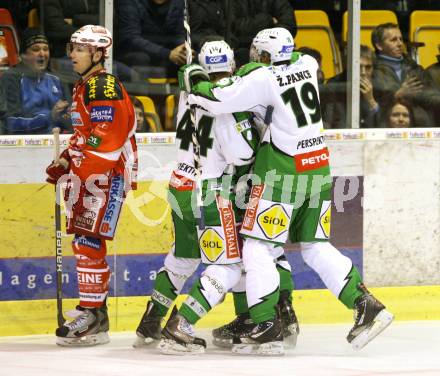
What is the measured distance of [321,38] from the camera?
24.1 ft

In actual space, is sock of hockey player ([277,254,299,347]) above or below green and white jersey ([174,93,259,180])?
below

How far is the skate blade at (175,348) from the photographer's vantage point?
234 inches

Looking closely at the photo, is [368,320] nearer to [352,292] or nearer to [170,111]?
[352,292]

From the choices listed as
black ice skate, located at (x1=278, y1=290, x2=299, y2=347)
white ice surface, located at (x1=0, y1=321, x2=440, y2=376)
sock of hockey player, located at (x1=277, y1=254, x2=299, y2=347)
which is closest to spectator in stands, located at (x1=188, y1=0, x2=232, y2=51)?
sock of hockey player, located at (x1=277, y1=254, x2=299, y2=347)

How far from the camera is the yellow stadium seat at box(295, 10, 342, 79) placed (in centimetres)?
733

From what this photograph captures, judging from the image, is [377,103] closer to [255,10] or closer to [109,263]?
[255,10]

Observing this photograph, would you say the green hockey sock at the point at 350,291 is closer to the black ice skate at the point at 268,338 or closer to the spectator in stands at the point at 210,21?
the black ice skate at the point at 268,338

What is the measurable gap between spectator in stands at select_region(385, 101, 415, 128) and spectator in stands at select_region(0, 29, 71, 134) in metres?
1.82

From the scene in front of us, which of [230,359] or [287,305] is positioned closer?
[230,359]

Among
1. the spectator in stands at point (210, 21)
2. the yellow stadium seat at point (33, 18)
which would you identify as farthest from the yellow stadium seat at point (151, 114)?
the yellow stadium seat at point (33, 18)

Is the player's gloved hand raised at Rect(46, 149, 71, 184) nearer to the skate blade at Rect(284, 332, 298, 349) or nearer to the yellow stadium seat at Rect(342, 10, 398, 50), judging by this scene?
the skate blade at Rect(284, 332, 298, 349)

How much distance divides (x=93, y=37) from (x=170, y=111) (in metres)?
0.94

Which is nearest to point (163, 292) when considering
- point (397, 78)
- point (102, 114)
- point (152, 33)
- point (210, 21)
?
point (102, 114)

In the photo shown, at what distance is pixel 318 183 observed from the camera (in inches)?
238
